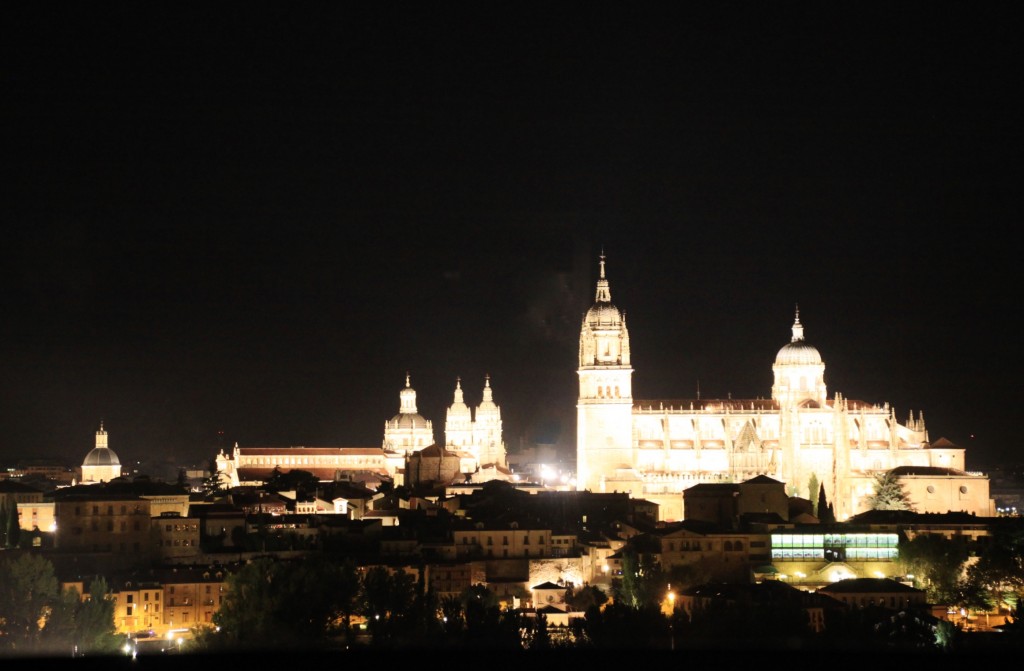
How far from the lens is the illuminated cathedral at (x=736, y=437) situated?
216 feet

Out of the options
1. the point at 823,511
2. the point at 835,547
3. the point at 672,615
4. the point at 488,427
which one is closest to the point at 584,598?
the point at 672,615

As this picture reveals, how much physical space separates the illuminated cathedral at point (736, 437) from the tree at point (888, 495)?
3.85 feet

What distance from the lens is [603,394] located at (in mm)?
69938

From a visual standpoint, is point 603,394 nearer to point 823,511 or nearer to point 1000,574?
point 823,511

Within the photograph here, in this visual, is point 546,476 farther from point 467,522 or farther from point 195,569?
point 195,569

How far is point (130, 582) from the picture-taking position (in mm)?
43875

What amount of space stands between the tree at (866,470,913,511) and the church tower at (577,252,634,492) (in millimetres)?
10096

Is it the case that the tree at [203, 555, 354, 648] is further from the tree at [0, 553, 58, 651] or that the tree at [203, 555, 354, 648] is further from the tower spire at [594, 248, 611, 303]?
the tower spire at [594, 248, 611, 303]

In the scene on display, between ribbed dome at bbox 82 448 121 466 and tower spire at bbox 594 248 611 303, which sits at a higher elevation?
tower spire at bbox 594 248 611 303

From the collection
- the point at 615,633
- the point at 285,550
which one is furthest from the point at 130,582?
the point at 615,633

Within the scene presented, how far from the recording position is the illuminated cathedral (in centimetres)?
6575

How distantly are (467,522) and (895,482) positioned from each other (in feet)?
61.1

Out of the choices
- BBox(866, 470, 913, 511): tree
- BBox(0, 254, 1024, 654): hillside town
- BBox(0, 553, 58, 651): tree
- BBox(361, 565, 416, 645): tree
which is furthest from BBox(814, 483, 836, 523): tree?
BBox(0, 553, 58, 651): tree

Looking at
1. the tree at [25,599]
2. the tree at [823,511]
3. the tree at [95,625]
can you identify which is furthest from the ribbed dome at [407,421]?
the tree at [95,625]
